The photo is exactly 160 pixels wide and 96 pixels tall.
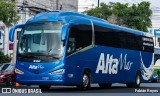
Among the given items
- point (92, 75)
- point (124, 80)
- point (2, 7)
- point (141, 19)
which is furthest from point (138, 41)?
point (141, 19)

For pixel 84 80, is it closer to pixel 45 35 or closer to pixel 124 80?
pixel 45 35

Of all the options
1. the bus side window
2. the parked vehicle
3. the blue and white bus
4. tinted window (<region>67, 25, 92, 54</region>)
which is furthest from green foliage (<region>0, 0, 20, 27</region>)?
the bus side window

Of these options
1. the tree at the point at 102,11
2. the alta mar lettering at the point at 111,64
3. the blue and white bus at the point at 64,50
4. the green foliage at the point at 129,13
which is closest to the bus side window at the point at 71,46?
the blue and white bus at the point at 64,50

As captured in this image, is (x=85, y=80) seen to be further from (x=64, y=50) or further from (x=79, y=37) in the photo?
(x=64, y=50)

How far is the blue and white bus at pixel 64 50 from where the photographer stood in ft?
68.5

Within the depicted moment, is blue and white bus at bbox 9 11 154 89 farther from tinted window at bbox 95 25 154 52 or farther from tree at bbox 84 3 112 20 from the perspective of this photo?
tree at bbox 84 3 112 20

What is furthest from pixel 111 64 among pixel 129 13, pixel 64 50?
pixel 129 13

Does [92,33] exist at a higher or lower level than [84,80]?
higher

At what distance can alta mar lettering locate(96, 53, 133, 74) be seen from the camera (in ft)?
80.5

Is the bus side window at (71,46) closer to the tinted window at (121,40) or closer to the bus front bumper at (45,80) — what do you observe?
the bus front bumper at (45,80)

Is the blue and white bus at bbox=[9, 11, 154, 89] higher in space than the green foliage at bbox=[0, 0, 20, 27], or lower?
lower

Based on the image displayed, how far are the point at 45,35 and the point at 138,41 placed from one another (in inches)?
401

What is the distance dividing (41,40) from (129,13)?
5190cm

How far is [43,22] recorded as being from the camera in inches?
850
